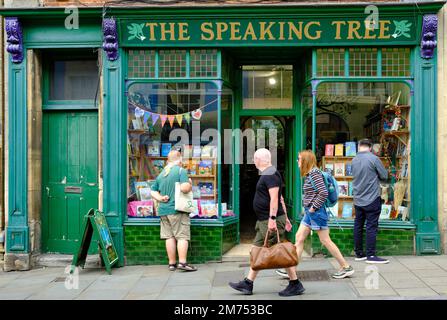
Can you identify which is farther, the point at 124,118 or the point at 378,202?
the point at 124,118

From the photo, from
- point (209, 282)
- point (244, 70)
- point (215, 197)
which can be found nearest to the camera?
point (209, 282)

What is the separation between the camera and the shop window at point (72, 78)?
9344 mm

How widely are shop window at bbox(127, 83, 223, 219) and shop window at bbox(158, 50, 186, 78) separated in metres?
0.18

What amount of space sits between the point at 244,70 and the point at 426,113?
3.36 m

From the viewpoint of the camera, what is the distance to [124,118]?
8859 millimetres

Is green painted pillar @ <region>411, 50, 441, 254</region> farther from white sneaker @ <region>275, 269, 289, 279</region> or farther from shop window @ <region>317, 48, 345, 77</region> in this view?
white sneaker @ <region>275, 269, 289, 279</region>

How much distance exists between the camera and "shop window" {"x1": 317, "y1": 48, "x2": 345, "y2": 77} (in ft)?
28.7

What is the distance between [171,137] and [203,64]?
1.44 metres

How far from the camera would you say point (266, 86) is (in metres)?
9.71

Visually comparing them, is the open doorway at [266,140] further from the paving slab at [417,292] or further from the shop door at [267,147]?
the paving slab at [417,292]

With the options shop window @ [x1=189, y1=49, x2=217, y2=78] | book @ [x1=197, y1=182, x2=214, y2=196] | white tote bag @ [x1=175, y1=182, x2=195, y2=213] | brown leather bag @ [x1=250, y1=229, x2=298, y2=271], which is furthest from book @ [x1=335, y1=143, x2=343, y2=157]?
brown leather bag @ [x1=250, y1=229, x2=298, y2=271]

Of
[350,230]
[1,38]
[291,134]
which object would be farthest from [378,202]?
[1,38]

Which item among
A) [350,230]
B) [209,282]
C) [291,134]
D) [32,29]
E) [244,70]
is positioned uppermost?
[32,29]

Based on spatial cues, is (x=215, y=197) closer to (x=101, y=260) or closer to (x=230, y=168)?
(x=230, y=168)
